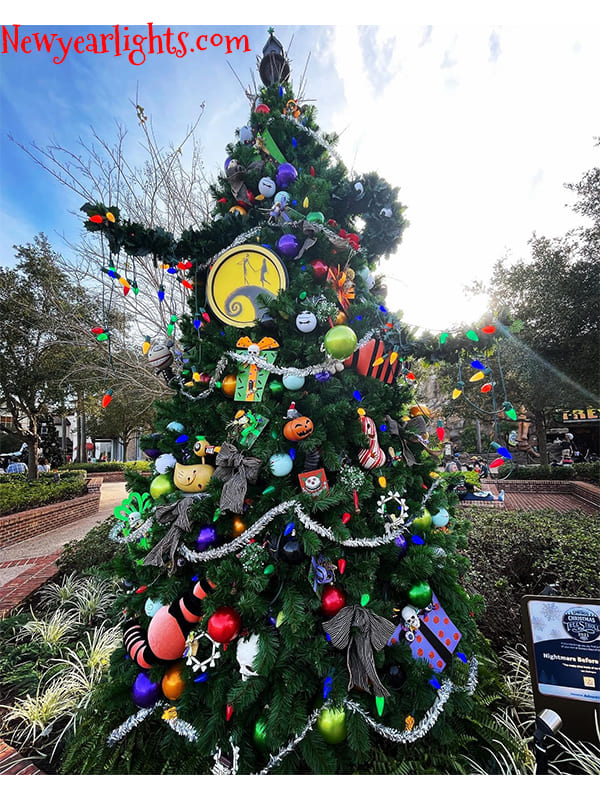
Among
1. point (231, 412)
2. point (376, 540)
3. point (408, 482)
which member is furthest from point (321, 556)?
point (231, 412)

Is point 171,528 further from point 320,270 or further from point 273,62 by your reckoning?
point 273,62

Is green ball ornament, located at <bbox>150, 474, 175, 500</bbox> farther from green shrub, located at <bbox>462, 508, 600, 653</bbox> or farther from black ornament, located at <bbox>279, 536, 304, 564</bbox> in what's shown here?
green shrub, located at <bbox>462, 508, 600, 653</bbox>

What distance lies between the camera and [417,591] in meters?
1.90

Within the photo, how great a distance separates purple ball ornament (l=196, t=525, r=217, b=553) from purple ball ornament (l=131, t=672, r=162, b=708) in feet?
2.39

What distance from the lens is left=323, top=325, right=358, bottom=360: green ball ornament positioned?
5.98ft

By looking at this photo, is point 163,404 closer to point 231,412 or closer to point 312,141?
point 231,412

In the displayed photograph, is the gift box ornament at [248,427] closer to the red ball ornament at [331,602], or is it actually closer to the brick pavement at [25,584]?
the red ball ornament at [331,602]

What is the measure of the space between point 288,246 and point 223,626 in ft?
7.12

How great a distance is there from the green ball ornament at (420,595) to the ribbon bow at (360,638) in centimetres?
27

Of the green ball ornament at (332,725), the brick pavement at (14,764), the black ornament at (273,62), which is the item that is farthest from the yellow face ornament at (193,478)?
the black ornament at (273,62)

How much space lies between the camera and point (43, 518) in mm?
7461

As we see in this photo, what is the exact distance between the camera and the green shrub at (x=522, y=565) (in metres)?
2.96

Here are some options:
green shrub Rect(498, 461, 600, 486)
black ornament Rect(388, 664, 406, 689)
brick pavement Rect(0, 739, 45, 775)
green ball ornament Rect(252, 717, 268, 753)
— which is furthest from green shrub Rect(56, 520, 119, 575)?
green shrub Rect(498, 461, 600, 486)

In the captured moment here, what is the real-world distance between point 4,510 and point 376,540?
25.8 ft
